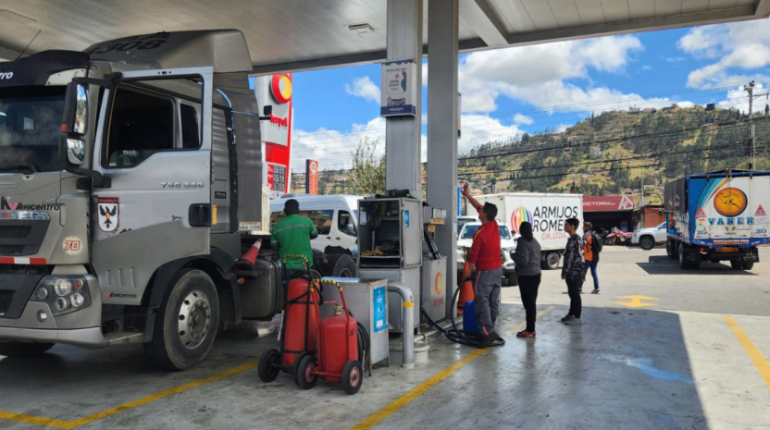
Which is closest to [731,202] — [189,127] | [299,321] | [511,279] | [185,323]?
[511,279]

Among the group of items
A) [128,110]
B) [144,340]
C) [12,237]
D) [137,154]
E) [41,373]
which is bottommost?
[41,373]

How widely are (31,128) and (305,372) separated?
350cm

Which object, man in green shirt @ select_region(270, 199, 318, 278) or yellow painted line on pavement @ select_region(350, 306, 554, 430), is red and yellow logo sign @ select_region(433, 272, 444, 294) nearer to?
yellow painted line on pavement @ select_region(350, 306, 554, 430)

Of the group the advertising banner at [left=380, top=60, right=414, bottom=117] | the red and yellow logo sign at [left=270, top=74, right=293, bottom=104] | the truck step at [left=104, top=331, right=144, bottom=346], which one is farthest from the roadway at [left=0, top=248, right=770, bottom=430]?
the red and yellow logo sign at [left=270, top=74, right=293, bottom=104]

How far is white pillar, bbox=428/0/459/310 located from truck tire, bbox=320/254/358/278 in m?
1.45

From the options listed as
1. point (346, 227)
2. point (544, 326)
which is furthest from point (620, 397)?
point (346, 227)

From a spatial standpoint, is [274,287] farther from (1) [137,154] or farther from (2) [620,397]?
(2) [620,397]

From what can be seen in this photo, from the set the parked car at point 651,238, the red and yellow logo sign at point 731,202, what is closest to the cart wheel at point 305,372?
the red and yellow logo sign at point 731,202

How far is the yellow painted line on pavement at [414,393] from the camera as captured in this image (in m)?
4.78

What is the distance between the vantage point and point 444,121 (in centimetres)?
941

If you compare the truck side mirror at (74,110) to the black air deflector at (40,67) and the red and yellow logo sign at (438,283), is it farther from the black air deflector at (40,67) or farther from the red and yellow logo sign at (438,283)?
the red and yellow logo sign at (438,283)

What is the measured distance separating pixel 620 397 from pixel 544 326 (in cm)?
364

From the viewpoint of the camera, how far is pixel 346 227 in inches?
573

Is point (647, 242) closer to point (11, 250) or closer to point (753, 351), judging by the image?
point (753, 351)
